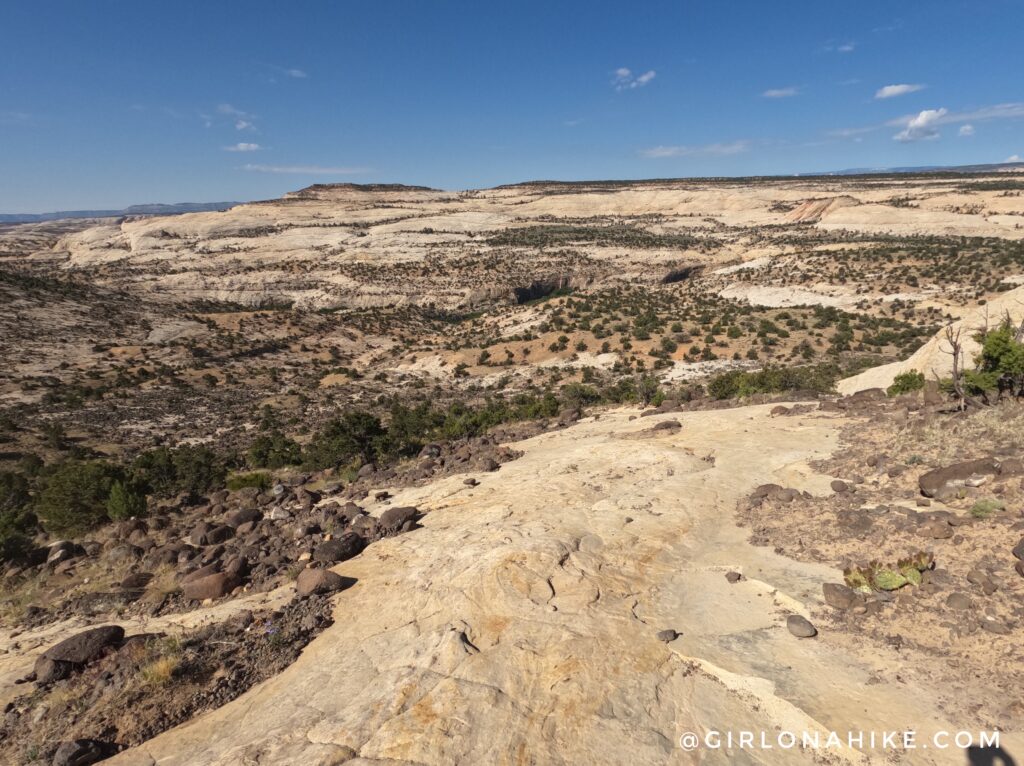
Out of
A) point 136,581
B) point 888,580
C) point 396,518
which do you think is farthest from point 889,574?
point 136,581

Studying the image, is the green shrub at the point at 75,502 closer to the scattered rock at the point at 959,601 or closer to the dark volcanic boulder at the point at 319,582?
the dark volcanic boulder at the point at 319,582

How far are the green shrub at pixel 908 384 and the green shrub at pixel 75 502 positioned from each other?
78.1 ft

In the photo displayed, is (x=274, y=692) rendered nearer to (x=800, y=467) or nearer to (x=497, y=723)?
(x=497, y=723)

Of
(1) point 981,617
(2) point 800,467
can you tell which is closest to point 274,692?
(1) point 981,617

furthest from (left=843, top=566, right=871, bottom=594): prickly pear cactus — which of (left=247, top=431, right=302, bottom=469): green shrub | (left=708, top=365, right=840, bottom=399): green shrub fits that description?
(left=247, top=431, right=302, bottom=469): green shrub

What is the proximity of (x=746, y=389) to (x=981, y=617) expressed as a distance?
607 inches

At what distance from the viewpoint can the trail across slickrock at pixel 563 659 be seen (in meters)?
5.95

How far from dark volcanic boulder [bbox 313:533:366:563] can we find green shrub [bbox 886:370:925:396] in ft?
56.9

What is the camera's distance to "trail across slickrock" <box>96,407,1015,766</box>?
5945mm

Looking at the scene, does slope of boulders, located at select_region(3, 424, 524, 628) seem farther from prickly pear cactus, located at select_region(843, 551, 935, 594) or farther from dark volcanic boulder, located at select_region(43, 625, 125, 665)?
prickly pear cactus, located at select_region(843, 551, 935, 594)

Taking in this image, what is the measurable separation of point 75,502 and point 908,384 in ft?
81.2

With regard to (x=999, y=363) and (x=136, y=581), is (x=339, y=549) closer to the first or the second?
(x=136, y=581)

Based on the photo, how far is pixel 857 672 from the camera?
6.68 metres

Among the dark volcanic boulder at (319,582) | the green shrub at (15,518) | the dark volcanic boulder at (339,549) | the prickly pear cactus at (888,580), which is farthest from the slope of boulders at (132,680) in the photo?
the prickly pear cactus at (888,580)
